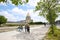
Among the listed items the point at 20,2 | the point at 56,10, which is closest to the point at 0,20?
the point at 56,10

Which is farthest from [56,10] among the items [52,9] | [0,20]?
[0,20]

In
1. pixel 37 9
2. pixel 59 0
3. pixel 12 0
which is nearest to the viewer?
pixel 12 0

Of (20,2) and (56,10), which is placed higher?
(20,2)

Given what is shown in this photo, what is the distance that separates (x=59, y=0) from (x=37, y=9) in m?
4.10

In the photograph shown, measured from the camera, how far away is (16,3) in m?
8.63

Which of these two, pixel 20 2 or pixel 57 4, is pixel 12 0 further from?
pixel 57 4

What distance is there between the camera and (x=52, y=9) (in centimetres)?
3120

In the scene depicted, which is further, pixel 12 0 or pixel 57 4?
pixel 57 4

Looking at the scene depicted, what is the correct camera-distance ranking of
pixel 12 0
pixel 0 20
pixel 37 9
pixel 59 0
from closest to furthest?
1. pixel 12 0
2. pixel 59 0
3. pixel 37 9
4. pixel 0 20

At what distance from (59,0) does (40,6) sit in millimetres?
3527

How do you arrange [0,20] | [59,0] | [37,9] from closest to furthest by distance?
[59,0] → [37,9] → [0,20]

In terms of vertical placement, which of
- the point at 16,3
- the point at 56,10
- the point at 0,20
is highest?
the point at 16,3

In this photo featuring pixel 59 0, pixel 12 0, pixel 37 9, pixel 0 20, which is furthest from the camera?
pixel 0 20

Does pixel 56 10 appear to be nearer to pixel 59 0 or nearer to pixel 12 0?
pixel 59 0
